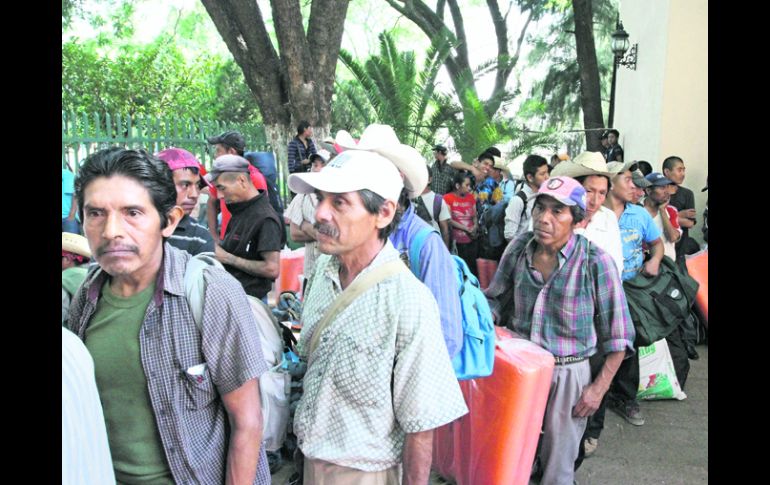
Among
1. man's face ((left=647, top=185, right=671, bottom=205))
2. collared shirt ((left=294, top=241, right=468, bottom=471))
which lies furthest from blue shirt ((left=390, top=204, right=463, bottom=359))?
man's face ((left=647, top=185, right=671, bottom=205))

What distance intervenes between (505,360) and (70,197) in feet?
11.9

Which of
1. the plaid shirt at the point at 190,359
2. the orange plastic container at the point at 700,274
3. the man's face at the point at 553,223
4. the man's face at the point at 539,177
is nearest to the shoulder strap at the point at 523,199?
the man's face at the point at 539,177

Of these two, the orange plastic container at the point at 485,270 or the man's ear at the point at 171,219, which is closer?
the man's ear at the point at 171,219

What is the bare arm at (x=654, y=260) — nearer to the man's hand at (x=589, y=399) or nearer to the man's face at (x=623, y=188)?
the man's face at (x=623, y=188)

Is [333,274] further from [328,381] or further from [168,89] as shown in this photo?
[168,89]

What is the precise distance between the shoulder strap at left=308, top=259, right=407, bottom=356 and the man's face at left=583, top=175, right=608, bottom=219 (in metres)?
2.60

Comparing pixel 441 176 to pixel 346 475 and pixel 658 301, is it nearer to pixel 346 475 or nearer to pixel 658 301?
pixel 658 301

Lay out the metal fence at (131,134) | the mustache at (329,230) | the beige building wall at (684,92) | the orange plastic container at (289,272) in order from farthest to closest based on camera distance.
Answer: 1. the beige building wall at (684,92)
2. the metal fence at (131,134)
3. the orange plastic container at (289,272)
4. the mustache at (329,230)

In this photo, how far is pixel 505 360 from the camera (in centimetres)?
333

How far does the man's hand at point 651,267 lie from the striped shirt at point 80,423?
406cm

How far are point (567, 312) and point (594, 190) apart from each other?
1301mm

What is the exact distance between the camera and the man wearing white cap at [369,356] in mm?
1973

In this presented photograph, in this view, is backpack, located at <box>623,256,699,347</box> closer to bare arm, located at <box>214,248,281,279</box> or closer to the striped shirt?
bare arm, located at <box>214,248,281,279</box>

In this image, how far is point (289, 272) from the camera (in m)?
6.94
